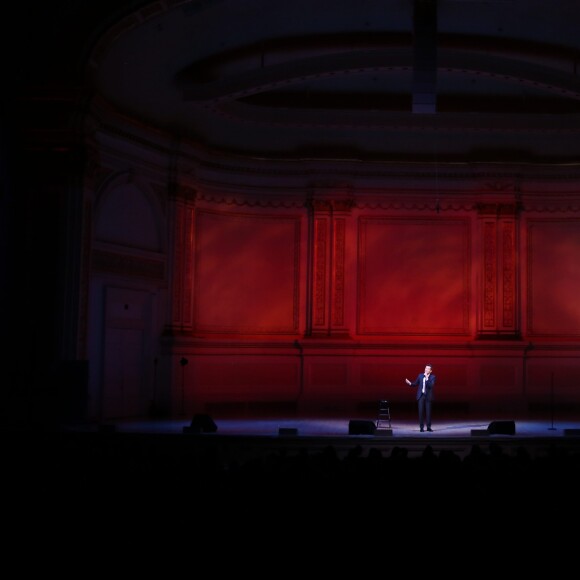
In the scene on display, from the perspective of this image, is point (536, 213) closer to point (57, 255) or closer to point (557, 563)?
point (57, 255)

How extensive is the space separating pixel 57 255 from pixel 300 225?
5502mm

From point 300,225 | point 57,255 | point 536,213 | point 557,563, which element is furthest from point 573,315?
point 557,563

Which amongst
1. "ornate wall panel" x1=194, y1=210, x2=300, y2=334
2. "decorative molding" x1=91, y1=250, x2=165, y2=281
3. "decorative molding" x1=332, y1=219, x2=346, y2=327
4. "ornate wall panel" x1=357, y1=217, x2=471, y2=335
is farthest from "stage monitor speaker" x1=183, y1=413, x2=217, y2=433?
"ornate wall panel" x1=357, y1=217, x2=471, y2=335

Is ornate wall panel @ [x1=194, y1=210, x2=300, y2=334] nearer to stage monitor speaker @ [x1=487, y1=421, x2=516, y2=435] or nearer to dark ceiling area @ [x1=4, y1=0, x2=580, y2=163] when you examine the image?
dark ceiling area @ [x1=4, y1=0, x2=580, y2=163]

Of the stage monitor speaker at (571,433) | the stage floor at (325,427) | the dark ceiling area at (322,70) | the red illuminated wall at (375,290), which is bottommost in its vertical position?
the stage floor at (325,427)

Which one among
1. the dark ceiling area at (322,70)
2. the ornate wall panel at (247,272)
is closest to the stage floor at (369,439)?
the ornate wall panel at (247,272)

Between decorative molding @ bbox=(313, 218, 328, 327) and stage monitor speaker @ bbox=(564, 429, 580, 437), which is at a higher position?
decorative molding @ bbox=(313, 218, 328, 327)

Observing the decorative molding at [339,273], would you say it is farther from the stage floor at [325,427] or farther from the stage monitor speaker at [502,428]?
the stage monitor speaker at [502,428]

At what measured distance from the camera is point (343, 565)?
3055 mm

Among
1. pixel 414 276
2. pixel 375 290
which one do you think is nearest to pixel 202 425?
pixel 375 290

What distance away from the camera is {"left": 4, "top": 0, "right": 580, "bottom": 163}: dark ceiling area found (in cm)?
1057

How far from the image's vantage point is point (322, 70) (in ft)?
38.0

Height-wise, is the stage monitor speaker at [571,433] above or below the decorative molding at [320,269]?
below

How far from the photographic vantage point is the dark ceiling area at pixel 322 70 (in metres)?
10.6
